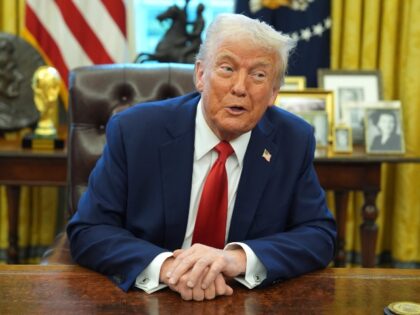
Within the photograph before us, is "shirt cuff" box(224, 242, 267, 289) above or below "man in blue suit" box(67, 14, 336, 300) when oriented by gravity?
below

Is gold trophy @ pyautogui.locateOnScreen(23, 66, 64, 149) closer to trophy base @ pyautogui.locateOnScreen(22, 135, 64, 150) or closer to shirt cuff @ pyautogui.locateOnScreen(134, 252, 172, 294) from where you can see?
trophy base @ pyautogui.locateOnScreen(22, 135, 64, 150)

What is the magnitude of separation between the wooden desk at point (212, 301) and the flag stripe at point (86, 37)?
8.38 ft

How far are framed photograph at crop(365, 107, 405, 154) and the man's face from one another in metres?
1.76

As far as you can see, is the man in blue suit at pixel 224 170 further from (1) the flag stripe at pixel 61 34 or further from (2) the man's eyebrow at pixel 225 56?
(1) the flag stripe at pixel 61 34

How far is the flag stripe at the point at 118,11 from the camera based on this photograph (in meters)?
4.33

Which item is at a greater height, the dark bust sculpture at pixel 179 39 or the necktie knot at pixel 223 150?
the dark bust sculpture at pixel 179 39

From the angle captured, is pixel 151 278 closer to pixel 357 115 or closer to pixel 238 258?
pixel 238 258

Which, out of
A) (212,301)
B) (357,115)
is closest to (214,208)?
(212,301)

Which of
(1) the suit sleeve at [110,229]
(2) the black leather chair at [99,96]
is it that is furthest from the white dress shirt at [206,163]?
(2) the black leather chair at [99,96]

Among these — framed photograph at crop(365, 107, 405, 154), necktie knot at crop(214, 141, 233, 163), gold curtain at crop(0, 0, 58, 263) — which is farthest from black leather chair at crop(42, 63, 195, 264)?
gold curtain at crop(0, 0, 58, 263)

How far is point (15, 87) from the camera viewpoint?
4.11 metres

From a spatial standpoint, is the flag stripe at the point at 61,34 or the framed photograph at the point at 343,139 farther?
the flag stripe at the point at 61,34

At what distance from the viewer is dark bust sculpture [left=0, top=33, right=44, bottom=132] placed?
4090mm

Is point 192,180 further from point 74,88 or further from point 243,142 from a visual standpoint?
point 74,88
